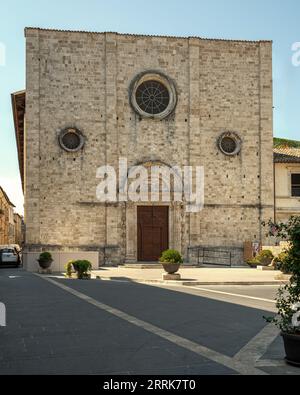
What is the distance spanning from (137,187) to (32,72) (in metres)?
8.86

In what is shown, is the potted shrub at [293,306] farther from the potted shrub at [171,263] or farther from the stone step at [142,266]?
the stone step at [142,266]

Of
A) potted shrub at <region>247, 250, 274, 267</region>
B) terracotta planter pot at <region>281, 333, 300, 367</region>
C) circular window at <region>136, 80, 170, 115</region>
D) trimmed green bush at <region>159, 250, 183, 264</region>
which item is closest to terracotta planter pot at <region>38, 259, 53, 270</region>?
trimmed green bush at <region>159, 250, 183, 264</region>

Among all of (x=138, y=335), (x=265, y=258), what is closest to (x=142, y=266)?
(x=265, y=258)

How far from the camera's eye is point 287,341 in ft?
23.3

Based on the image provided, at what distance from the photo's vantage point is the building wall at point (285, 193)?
1359 inches

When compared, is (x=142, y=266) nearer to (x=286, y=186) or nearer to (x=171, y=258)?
→ (x=171, y=258)

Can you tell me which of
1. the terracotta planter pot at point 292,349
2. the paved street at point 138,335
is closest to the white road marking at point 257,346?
the paved street at point 138,335

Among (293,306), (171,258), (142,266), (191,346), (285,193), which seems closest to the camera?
(293,306)

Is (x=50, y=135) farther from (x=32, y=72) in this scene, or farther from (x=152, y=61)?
(x=152, y=61)

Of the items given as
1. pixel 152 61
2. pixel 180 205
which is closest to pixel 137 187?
pixel 180 205

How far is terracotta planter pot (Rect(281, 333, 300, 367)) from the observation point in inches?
273

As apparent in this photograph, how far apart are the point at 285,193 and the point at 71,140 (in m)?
13.4

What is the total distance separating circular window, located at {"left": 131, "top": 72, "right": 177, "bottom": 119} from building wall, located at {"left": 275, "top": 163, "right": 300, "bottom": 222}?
25.6 ft

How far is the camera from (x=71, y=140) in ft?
107
